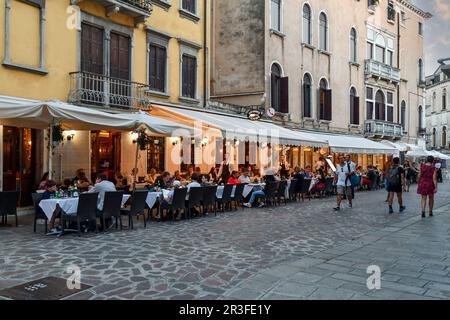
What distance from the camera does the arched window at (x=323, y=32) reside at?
997 inches

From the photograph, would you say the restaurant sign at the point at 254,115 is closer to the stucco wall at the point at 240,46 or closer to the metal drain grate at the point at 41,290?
the stucco wall at the point at 240,46

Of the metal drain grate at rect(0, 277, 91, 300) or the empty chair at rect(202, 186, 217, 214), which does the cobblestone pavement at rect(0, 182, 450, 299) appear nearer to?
the metal drain grate at rect(0, 277, 91, 300)

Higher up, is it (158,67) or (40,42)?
(158,67)

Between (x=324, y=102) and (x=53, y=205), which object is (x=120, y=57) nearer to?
(x=53, y=205)

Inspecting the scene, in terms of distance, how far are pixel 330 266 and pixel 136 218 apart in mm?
6440

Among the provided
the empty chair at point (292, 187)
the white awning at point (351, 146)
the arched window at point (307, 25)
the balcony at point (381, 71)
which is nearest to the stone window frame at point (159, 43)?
the empty chair at point (292, 187)

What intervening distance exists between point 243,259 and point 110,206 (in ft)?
12.0

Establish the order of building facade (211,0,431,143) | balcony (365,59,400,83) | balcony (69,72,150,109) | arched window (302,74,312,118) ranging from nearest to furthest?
balcony (69,72,150,109), building facade (211,0,431,143), arched window (302,74,312,118), balcony (365,59,400,83)

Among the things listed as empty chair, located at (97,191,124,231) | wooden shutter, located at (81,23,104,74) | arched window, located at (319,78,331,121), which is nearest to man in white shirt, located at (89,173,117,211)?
empty chair, located at (97,191,124,231)

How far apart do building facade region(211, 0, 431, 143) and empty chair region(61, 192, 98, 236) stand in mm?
13143

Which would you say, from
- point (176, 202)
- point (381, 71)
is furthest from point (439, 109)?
point (176, 202)

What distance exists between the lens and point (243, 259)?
6.85 meters

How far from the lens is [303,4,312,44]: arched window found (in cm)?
2386
